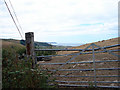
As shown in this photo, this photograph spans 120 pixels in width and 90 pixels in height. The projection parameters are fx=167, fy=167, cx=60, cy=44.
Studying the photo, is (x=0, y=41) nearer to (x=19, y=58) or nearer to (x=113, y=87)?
(x=19, y=58)

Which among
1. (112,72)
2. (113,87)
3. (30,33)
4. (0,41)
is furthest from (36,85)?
(0,41)

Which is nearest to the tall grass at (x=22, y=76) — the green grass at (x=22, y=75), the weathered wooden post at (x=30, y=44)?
the green grass at (x=22, y=75)

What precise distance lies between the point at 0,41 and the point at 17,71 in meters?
2.86

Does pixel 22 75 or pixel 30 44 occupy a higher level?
pixel 30 44

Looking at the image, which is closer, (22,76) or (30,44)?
(22,76)

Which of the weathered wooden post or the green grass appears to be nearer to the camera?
the green grass

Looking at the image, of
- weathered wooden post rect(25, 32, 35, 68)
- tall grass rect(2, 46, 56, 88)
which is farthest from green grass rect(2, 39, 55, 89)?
weathered wooden post rect(25, 32, 35, 68)

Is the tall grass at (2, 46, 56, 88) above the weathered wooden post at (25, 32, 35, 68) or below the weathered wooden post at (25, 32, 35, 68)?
below

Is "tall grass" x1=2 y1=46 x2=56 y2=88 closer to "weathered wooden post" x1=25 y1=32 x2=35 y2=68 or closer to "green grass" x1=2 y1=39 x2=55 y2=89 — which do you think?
"green grass" x1=2 y1=39 x2=55 y2=89

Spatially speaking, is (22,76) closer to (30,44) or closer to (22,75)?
(22,75)

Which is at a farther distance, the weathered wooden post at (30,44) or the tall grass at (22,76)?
the weathered wooden post at (30,44)

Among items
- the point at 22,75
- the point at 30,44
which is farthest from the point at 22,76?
the point at 30,44

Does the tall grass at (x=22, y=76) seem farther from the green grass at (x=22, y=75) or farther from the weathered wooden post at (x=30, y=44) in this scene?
the weathered wooden post at (x=30, y=44)

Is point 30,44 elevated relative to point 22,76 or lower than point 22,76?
elevated
